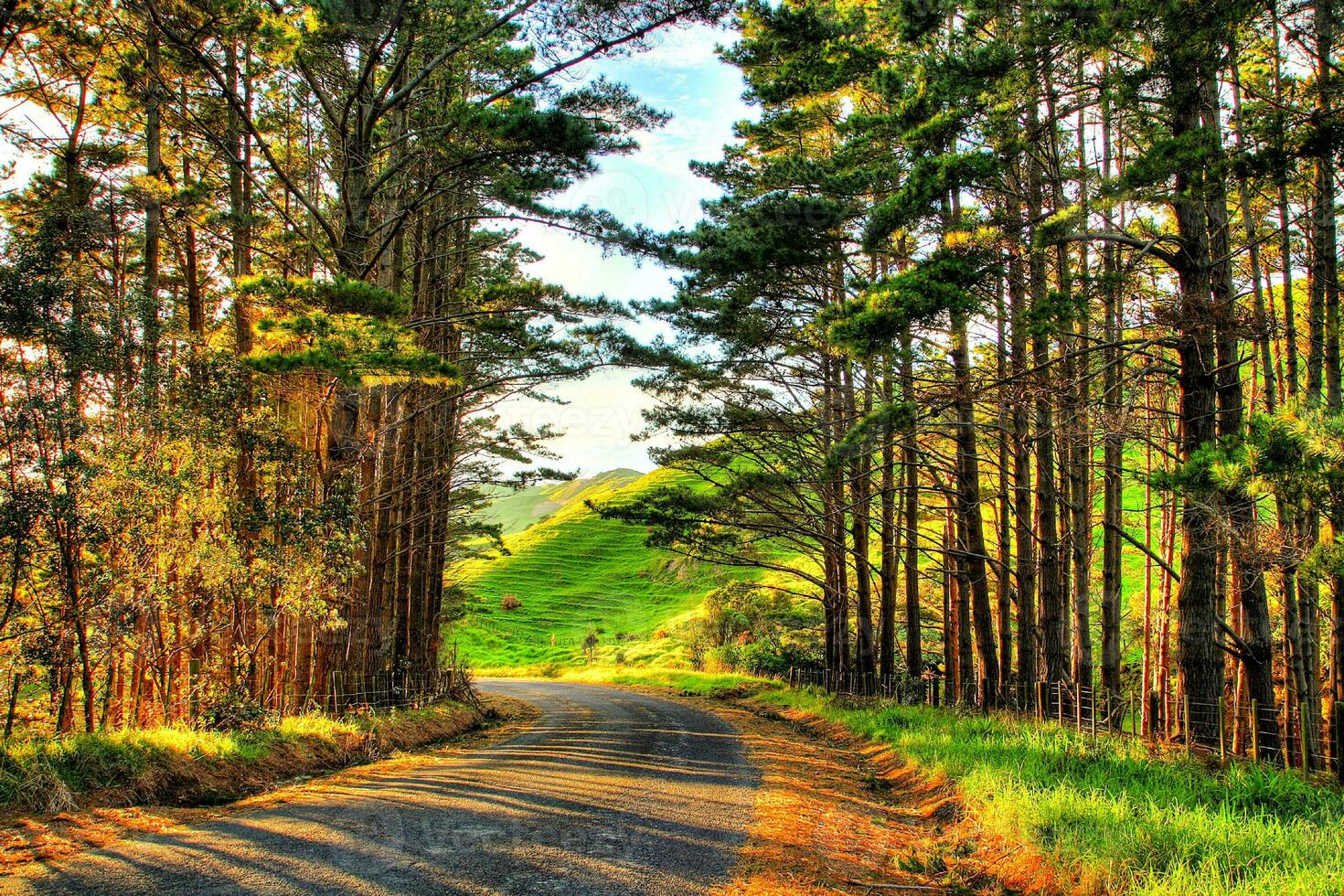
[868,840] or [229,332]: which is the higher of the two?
[229,332]

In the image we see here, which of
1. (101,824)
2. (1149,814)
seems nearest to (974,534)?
(1149,814)

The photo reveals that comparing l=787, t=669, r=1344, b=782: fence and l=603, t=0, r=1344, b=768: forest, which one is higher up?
A: l=603, t=0, r=1344, b=768: forest

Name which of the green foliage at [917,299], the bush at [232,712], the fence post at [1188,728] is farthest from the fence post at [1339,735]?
the bush at [232,712]

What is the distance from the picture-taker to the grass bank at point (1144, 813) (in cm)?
393

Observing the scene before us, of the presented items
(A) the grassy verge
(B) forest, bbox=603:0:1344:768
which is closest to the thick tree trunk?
(B) forest, bbox=603:0:1344:768

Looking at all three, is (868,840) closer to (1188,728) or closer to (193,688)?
(1188,728)

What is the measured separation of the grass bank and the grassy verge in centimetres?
684

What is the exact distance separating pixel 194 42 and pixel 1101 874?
1222cm

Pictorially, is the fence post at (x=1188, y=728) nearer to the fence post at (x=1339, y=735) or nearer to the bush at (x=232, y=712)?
the fence post at (x=1339, y=735)

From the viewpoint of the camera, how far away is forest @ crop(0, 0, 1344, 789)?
23.7 feet

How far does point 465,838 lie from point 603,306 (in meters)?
9.05

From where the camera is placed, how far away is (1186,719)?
756cm

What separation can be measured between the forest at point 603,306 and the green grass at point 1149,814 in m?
1.30

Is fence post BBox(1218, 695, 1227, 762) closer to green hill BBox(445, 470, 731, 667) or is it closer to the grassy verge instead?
the grassy verge
